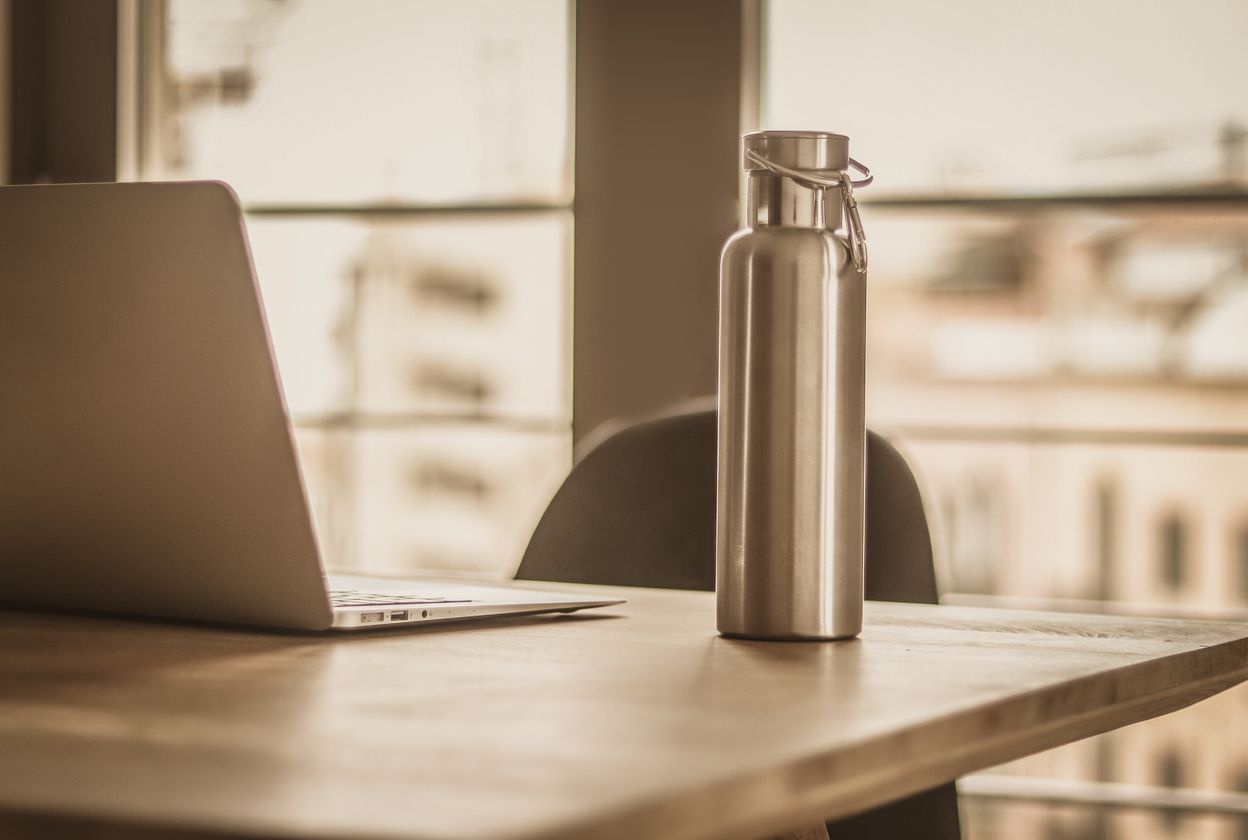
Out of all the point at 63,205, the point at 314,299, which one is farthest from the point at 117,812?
the point at 314,299

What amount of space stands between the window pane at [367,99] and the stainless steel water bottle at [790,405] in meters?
1.99

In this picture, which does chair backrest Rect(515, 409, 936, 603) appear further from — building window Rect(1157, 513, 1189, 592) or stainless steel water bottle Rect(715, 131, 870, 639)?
building window Rect(1157, 513, 1189, 592)

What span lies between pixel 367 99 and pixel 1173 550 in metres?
1.69

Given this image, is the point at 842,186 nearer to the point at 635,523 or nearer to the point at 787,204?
the point at 787,204

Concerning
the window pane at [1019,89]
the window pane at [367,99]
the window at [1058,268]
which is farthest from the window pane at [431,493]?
the window pane at [1019,89]

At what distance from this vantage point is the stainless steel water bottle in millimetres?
799

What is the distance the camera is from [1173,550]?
2.44 meters

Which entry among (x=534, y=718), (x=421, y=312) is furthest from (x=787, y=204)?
(x=421, y=312)

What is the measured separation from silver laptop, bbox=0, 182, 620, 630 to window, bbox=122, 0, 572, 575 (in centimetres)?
186

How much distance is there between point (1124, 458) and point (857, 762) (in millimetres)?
2113

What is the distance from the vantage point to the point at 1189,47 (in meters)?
2.42

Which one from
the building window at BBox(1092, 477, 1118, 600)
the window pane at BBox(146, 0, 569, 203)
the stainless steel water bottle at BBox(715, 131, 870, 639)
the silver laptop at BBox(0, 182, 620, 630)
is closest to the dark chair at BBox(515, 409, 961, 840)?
the silver laptop at BBox(0, 182, 620, 630)

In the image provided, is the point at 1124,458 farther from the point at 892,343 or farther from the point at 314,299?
the point at 314,299

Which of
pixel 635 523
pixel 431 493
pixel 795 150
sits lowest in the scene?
pixel 431 493
